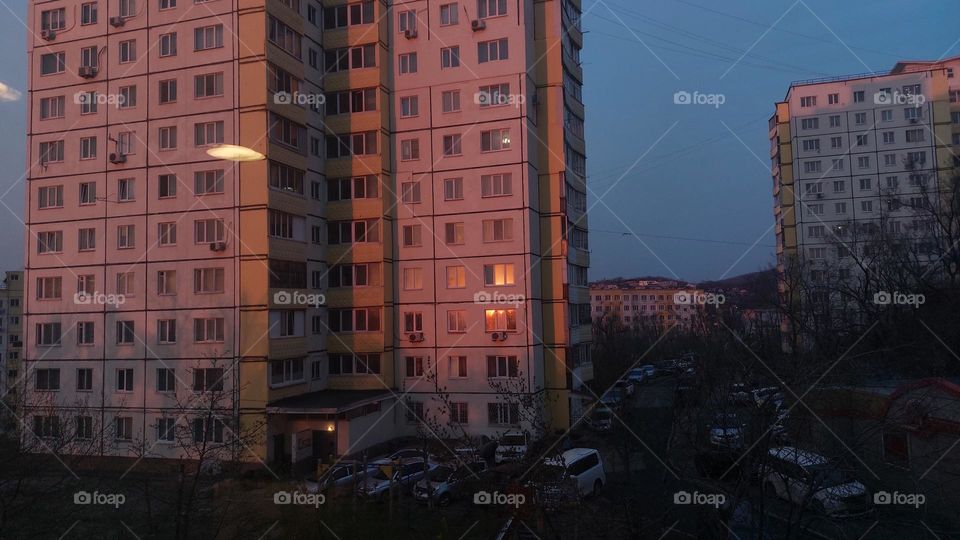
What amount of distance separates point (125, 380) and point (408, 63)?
1892 cm

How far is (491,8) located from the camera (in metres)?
29.5

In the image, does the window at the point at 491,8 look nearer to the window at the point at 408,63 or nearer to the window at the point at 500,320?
the window at the point at 408,63

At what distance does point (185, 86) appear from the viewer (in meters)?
27.0

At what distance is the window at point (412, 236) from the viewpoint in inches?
1177

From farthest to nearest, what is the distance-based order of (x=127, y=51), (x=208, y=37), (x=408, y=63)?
(x=408, y=63), (x=127, y=51), (x=208, y=37)

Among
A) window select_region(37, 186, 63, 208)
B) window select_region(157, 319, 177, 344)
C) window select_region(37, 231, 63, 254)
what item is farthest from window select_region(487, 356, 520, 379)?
window select_region(37, 186, 63, 208)

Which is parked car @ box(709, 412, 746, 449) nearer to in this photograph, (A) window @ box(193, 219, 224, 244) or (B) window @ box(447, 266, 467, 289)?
(B) window @ box(447, 266, 467, 289)

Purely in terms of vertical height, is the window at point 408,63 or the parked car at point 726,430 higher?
the window at point 408,63

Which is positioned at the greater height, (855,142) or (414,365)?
(855,142)

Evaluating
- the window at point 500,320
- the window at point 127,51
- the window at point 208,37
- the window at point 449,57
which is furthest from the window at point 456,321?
the window at point 127,51

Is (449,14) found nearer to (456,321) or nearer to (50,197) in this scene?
(456,321)

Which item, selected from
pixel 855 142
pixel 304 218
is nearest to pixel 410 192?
pixel 304 218

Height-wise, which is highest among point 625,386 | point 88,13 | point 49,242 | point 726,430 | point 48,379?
point 88,13

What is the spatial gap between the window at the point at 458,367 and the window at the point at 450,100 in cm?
1146
